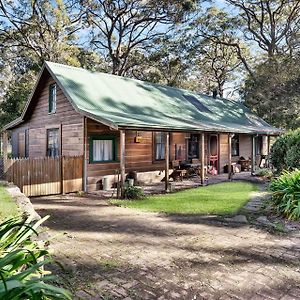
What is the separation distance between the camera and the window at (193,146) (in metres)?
17.4

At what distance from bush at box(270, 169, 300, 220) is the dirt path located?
48.2 inches

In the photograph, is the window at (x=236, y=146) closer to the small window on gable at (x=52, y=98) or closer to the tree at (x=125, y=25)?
the tree at (x=125, y=25)

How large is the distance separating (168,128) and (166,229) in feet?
19.4

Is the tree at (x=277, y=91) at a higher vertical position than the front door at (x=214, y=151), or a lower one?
higher

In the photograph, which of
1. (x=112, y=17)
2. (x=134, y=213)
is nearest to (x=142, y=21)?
(x=112, y=17)

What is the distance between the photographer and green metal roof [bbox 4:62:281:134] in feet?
38.3

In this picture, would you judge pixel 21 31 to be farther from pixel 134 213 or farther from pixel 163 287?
pixel 163 287

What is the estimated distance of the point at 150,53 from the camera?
Result: 29250 millimetres

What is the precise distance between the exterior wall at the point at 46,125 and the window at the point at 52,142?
9.1 inches

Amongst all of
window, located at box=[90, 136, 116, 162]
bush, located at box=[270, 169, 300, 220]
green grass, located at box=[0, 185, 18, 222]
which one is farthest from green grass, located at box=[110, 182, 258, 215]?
window, located at box=[90, 136, 116, 162]

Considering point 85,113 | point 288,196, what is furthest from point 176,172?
point 288,196

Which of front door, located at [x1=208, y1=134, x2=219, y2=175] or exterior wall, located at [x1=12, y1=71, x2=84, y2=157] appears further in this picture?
front door, located at [x1=208, y1=134, x2=219, y2=175]

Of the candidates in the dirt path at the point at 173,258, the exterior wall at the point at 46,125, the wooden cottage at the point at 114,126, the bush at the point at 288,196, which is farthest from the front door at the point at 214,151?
the dirt path at the point at 173,258

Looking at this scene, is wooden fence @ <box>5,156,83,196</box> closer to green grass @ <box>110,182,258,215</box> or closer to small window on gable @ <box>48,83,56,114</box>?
green grass @ <box>110,182,258,215</box>
